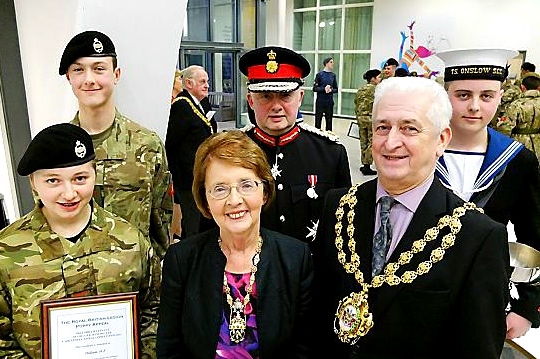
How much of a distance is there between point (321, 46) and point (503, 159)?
15.4 m

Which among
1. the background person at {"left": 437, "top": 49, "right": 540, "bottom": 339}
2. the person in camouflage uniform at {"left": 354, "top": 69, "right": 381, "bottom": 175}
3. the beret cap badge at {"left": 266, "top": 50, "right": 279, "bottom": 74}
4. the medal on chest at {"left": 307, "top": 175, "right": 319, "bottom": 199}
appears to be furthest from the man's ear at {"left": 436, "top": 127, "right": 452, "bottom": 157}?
the person in camouflage uniform at {"left": 354, "top": 69, "right": 381, "bottom": 175}

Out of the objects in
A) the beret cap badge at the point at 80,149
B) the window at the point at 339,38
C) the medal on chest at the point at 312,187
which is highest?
the window at the point at 339,38

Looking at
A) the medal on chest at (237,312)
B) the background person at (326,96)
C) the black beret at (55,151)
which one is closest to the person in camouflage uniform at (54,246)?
the black beret at (55,151)

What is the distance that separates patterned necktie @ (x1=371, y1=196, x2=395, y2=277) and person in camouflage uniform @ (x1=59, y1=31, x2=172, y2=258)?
1275 mm

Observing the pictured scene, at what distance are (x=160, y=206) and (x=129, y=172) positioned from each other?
289 millimetres

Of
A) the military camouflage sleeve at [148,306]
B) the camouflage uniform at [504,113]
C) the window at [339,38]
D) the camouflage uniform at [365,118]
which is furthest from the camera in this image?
the window at [339,38]

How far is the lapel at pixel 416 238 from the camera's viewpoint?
1308 mm

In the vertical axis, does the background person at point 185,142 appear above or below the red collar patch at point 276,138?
below

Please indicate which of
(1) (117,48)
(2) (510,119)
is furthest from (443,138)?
(2) (510,119)

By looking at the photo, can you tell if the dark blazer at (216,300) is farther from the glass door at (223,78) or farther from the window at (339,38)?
the window at (339,38)

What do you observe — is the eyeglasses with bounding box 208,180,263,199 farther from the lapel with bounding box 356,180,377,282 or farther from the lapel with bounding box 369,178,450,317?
the lapel with bounding box 369,178,450,317

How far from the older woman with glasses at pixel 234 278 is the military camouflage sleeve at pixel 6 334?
516 mm

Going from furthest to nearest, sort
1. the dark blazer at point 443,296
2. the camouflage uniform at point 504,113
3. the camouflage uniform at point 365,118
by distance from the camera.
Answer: the camouflage uniform at point 365,118
the camouflage uniform at point 504,113
the dark blazer at point 443,296

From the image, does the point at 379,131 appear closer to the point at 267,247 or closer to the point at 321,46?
the point at 267,247
